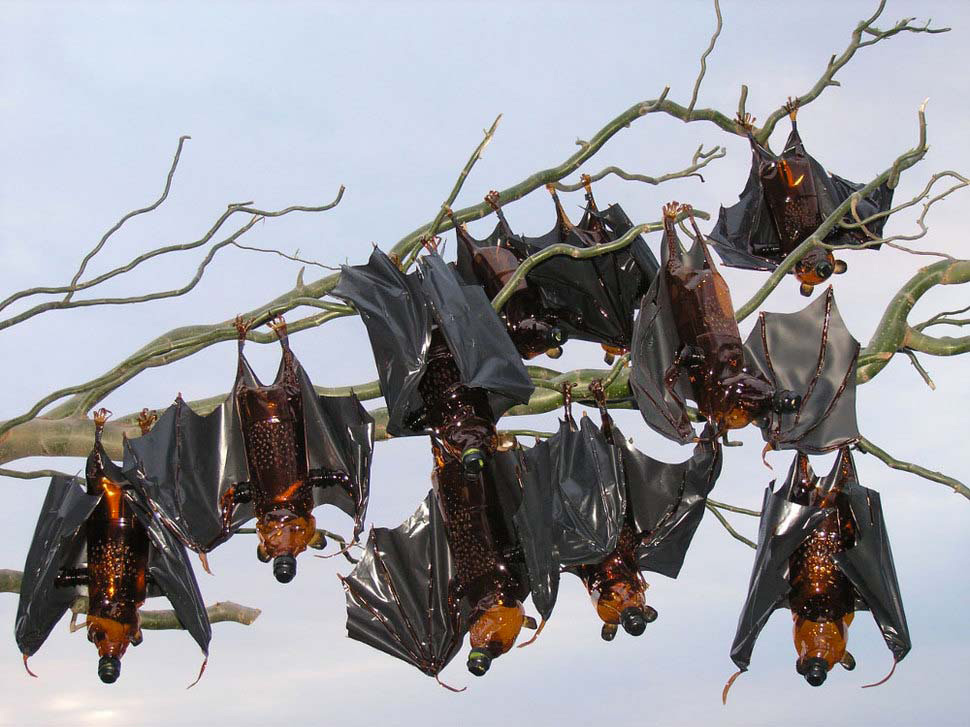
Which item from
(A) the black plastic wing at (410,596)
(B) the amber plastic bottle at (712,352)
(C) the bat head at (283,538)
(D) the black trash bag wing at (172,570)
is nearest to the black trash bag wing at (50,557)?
(D) the black trash bag wing at (172,570)

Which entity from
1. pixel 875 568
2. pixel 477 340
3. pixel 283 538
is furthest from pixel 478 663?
pixel 875 568

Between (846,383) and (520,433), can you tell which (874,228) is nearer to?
(846,383)

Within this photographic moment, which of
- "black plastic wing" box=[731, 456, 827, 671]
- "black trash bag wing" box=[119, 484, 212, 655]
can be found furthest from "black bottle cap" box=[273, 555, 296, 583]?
"black plastic wing" box=[731, 456, 827, 671]

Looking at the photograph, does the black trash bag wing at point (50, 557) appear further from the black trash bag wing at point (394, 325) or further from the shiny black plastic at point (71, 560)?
the black trash bag wing at point (394, 325)

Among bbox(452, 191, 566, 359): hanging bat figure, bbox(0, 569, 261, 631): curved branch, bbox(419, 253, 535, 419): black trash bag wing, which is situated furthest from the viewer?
bbox(452, 191, 566, 359): hanging bat figure

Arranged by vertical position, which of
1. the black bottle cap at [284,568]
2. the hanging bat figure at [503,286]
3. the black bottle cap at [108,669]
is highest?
the hanging bat figure at [503,286]

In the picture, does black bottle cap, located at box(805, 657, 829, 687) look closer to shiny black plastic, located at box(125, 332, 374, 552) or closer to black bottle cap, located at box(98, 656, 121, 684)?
shiny black plastic, located at box(125, 332, 374, 552)
